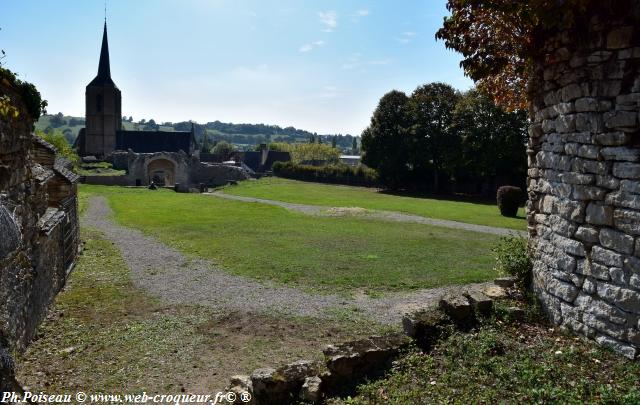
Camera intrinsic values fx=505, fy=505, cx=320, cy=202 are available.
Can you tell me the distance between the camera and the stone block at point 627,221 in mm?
4832

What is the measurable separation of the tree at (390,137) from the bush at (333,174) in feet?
16.9

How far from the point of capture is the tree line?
36031 millimetres

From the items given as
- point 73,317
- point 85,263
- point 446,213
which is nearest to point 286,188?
point 446,213

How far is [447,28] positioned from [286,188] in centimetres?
3804

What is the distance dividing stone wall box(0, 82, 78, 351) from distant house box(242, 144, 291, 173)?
66118mm

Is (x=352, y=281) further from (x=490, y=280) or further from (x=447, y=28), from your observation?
(x=447, y=28)

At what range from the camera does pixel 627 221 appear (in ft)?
16.2

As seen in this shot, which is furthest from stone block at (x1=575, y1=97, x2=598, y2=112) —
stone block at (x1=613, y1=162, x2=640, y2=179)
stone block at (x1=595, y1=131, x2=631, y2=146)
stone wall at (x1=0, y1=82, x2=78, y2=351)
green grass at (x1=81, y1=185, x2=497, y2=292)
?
green grass at (x1=81, y1=185, x2=497, y2=292)

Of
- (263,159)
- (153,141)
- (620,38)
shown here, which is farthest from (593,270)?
(263,159)

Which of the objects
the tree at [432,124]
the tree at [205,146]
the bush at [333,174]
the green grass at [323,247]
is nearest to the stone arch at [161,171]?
the bush at [333,174]

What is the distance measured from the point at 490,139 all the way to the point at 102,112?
5248cm

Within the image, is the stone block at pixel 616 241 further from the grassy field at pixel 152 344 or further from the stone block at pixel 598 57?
the grassy field at pixel 152 344

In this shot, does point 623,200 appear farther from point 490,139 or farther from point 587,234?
point 490,139

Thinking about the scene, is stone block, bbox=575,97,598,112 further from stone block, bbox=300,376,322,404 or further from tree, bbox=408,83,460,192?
tree, bbox=408,83,460,192
